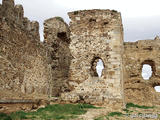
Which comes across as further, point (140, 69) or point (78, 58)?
point (140, 69)

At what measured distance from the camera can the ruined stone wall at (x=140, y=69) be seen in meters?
16.3

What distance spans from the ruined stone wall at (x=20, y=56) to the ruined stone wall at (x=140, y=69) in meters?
5.63

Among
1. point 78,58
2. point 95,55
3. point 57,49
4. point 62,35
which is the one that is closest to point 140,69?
point 62,35

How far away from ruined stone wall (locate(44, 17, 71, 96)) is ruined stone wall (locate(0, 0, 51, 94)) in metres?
0.76

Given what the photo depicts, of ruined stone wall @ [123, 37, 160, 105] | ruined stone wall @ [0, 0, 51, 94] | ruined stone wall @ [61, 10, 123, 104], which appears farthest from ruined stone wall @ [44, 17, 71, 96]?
ruined stone wall @ [123, 37, 160, 105]

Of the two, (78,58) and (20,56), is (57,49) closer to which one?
(20,56)

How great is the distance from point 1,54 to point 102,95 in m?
4.22

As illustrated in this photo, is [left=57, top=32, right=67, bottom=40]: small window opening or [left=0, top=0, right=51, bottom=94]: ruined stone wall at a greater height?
[left=57, top=32, right=67, bottom=40]: small window opening

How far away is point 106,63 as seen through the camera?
10.5 meters

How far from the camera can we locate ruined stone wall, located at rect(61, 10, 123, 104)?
10164 mm

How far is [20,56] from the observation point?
1107 cm

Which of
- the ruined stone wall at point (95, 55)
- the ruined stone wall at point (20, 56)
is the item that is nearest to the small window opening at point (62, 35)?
the ruined stone wall at point (20, 56)

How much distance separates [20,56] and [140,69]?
8.97 m

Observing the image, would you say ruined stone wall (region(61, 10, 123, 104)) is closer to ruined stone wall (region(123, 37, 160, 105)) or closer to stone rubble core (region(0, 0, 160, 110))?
stone rubble core (region(0, 0, 160, 110))
